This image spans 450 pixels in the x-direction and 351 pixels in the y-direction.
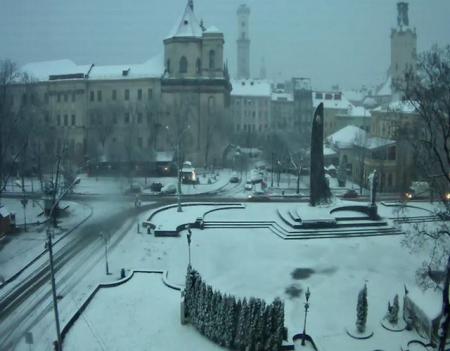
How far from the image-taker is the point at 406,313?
19750mm

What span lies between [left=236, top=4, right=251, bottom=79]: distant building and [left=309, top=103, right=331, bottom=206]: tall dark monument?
11636 cm

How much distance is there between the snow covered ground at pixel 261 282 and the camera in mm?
18219

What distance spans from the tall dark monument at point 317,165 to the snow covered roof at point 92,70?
36.5 metres

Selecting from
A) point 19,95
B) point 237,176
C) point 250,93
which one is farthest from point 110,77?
point 250,93

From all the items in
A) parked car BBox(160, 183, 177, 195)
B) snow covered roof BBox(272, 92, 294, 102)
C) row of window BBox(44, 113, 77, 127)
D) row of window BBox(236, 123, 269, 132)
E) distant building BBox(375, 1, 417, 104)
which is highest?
distant building BBox(375, 1, 417, 104)

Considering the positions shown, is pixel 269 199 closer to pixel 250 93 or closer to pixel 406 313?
pixel 406 313

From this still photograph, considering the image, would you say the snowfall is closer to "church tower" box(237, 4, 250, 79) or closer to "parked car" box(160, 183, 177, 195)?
"parked car" box(160, 183, 177, 195)

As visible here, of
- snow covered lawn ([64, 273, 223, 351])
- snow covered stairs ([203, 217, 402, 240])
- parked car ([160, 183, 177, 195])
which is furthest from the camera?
parked car ([160, 183, 177, 195])

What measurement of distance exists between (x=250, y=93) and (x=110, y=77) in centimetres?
3126

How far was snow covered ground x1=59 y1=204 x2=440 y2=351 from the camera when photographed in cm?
1822

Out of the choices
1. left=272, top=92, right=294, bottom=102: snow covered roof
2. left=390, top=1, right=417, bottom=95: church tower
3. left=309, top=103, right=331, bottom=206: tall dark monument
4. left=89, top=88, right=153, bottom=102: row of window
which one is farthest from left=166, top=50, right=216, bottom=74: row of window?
left=390, top=1, right=417, bottom=95: church tower

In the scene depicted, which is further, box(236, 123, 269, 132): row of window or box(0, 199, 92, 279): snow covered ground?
box(236, 123, 269, 132): row of window

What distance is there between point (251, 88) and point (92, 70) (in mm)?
33065

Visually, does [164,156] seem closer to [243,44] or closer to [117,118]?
[117,118]
